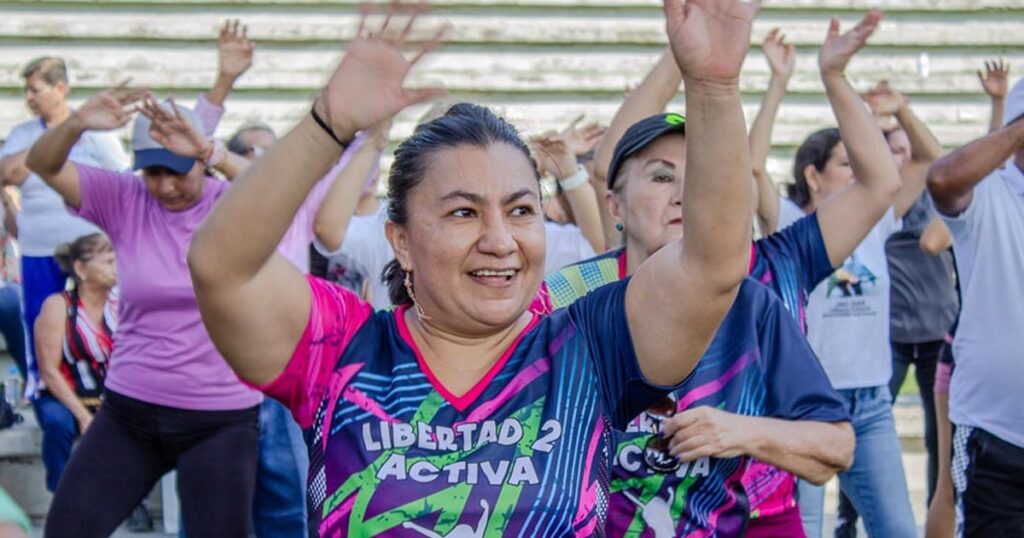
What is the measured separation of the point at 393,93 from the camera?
2393mm

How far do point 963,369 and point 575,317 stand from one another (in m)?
2.58

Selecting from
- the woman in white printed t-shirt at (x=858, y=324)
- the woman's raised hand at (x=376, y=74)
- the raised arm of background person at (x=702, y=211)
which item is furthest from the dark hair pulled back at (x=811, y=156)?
the woman's raised hand at (x=376, y=74)

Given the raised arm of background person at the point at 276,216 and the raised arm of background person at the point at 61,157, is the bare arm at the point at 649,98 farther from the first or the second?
the raised arm of background person at the point at 276,216

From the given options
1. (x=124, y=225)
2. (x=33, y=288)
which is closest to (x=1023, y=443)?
Answer: (x=124, y=225)

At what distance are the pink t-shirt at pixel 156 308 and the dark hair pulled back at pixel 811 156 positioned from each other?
Answer: 8.06 ft

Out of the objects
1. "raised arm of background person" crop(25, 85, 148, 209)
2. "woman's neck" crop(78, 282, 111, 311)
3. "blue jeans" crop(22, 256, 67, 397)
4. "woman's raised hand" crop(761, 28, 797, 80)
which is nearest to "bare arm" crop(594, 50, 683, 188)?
"woman's raised hand" crop(761, 28, 797, 80)

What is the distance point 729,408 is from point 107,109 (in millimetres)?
3257

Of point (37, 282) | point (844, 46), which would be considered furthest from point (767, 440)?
point (37, 282)

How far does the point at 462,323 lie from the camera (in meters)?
2.68

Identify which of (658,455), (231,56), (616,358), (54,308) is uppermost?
(231,56)

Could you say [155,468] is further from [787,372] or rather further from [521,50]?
[521,50]

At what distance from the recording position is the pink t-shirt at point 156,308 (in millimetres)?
5305

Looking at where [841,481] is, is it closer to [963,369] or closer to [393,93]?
[963,369]

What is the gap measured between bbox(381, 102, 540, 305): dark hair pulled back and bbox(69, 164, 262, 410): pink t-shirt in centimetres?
264
